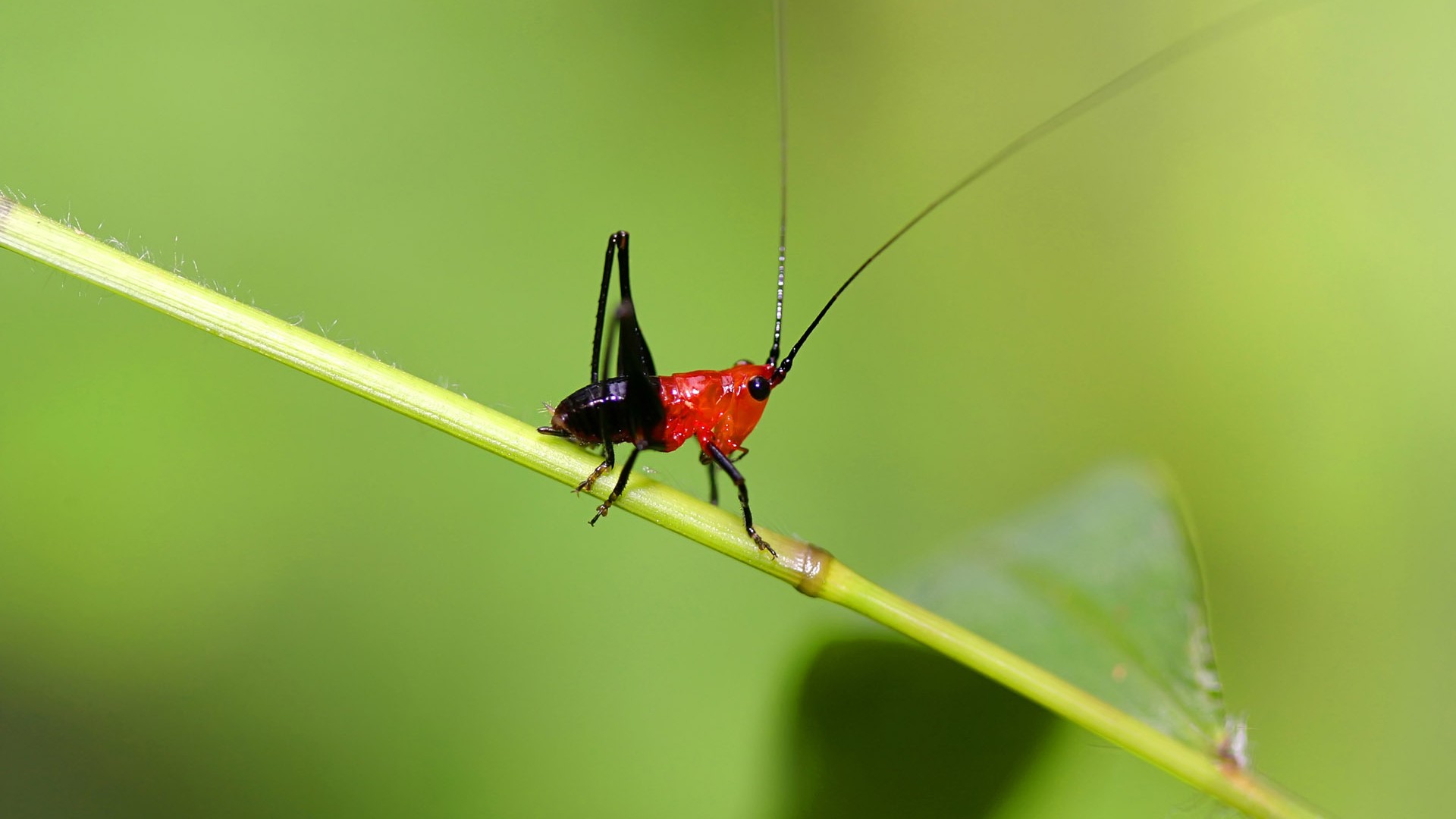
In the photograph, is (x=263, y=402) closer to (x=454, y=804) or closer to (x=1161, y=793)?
(x=454, y=804)

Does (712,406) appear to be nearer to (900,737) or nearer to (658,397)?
(658,397)

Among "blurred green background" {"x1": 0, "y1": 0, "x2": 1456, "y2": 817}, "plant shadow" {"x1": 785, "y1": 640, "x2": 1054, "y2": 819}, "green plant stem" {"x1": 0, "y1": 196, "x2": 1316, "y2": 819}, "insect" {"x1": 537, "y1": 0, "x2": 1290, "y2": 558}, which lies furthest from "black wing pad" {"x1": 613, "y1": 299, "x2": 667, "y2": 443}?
"plant shadow" {"x1": 785, "y1": 640, "x2": 1054, "y2": 819}

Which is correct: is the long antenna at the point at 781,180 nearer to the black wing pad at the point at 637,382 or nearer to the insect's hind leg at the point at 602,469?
the black wing pad at the point at 637,382

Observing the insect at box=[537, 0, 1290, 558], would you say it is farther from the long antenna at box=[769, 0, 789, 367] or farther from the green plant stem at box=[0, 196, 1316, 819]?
the green plant stem at box=[0, 196, 1316, 819]

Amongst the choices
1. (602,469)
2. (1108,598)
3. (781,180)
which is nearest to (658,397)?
(602,469)

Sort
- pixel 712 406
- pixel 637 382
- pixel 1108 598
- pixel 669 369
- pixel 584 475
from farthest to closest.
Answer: pixel 669 369 → pixel 712 406 → pixel 637 382 → pixel 1108 598 → pixel 584 475

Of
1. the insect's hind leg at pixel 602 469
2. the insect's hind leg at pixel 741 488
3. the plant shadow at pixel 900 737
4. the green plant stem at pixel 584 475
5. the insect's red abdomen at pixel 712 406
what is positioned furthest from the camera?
the insect's red abdomen at pixel 712 406

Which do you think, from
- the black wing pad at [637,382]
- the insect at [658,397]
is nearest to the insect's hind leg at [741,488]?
the insect at [658,397]
